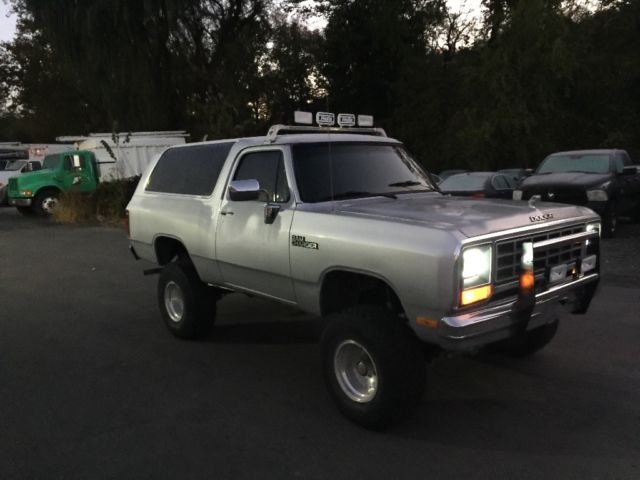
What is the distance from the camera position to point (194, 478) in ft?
10.8

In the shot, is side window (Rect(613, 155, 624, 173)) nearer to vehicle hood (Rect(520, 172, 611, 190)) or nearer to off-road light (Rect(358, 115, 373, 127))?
vehicle hood (Rect(520, 172, 611, 190))

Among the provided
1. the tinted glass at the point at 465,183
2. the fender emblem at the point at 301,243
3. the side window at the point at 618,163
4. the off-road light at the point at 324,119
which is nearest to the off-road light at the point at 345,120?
the off-road light at the point at 324,119

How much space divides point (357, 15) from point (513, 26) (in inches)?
365

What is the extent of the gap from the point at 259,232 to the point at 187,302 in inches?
55.2

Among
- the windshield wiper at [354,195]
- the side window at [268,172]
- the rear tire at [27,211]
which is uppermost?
the side window at [268,172]

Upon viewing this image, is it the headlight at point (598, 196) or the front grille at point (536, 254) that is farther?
the headlight at point (598, 196)

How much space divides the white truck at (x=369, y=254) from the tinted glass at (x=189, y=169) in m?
0.02

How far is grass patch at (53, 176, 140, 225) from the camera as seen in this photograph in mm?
17094

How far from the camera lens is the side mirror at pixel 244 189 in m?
4.30

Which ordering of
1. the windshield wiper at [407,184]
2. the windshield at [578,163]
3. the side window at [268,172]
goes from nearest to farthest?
1. the side window at [268,172]
2. the windshield wiper at [407,184]
3. the windshield at [578,163]

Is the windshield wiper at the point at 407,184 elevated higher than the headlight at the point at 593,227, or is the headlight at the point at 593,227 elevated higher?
the windshield wiper at the point at 407,184

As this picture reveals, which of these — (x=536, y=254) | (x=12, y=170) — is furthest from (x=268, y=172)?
(x=12, y=170)

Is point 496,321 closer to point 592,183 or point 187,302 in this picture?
point 187,302

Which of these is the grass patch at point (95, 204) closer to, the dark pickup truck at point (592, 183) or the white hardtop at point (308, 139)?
the dark pickup truck at point (592, 183)
